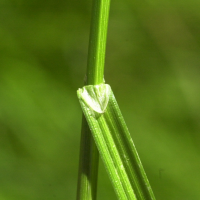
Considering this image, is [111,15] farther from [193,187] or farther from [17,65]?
[193,187]

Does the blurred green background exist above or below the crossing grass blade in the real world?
above

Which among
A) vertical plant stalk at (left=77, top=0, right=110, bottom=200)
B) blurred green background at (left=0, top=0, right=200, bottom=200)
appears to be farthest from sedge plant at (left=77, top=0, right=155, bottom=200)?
blurred green background at (left=0, top=0, right=200, bottom=200)

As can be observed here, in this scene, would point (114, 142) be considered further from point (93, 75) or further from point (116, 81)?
point (116, 81)

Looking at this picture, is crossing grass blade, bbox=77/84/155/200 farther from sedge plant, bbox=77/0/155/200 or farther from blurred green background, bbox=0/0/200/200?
blurred green background, bbox=0/0/200/200

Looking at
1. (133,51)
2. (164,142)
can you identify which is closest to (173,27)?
(133,51)

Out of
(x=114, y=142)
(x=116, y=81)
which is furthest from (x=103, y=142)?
(x=116, y=81)

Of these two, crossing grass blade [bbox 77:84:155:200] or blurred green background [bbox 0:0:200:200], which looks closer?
crossing grass blade [bbox 77:84:155:200]
